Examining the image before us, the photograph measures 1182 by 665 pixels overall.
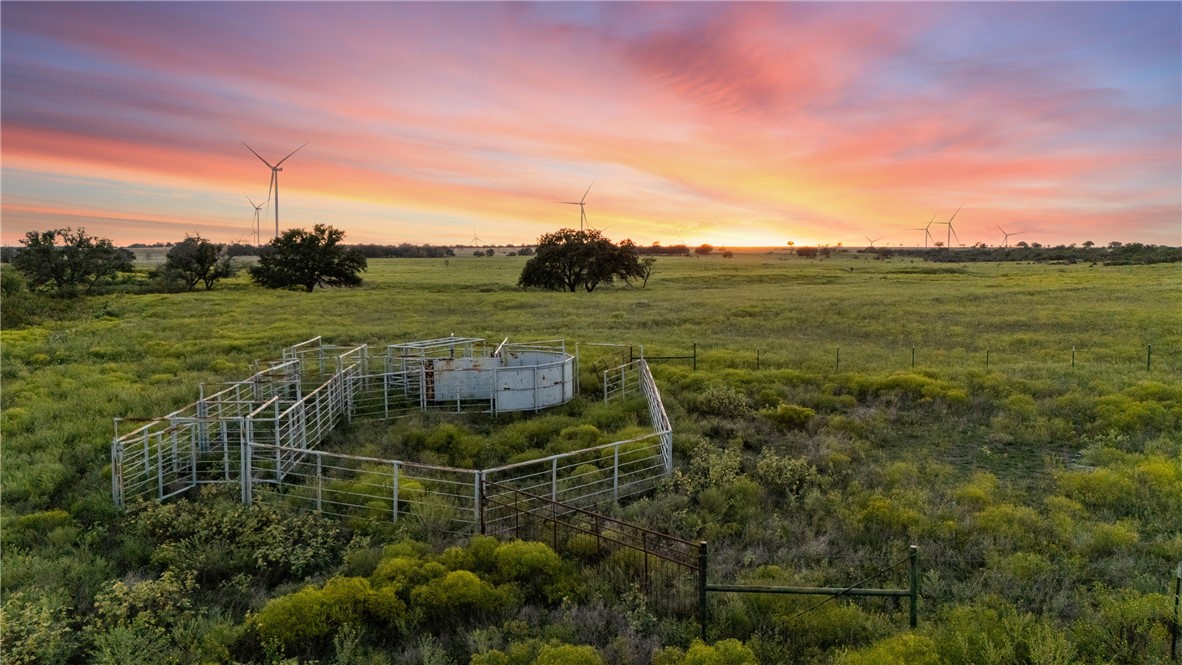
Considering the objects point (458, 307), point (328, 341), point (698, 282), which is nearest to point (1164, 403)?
point (328, 341)

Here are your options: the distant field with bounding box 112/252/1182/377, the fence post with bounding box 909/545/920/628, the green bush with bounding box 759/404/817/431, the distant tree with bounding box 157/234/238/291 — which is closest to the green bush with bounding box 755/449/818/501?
the green bush with bounding box 759/404/817/431

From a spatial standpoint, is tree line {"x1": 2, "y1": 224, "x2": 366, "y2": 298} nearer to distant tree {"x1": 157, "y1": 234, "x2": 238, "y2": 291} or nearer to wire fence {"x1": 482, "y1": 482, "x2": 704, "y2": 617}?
distant tree {"x1": 157, "y1": 234, "x2": 238, "y2": 291}

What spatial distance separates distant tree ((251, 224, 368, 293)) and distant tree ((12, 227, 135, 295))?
41.7ft

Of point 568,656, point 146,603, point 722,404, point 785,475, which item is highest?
point 722,404

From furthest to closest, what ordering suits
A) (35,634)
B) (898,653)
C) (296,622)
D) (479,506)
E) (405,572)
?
1. (479,506)
2. (405,572)
3. (296,622)
4. (35,634)
5. (898,653)

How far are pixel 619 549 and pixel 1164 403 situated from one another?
16429mm

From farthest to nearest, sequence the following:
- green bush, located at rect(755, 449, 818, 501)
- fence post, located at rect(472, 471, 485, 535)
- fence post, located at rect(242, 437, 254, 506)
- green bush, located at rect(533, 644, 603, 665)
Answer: green bush, located at rect(755, 449, 818, 501)
fence post, located at rect(242, 437, 254, 506)
fence post, located at rect(472, 471, 485, 535)
green bush, located at rect(533, 644, 603, 665)

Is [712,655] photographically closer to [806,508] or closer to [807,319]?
[806,508]

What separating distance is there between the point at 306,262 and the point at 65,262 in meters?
19.9

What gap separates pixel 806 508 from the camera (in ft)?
37.7

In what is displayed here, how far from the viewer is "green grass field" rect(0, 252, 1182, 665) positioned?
7.61 m

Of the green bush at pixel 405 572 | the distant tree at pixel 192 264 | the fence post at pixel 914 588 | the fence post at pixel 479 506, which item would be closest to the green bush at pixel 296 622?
the green bush at pixel 405 572

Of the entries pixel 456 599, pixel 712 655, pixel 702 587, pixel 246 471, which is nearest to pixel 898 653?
pixel 712 655

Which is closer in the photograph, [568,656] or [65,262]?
[568,656]
